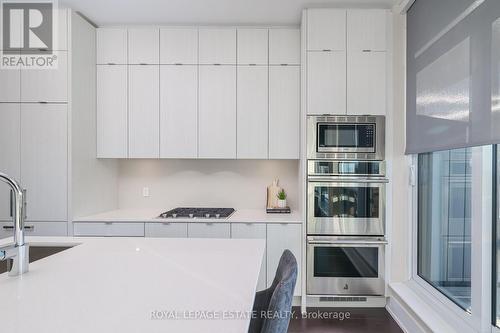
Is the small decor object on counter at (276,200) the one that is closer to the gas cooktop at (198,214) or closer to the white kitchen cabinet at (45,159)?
the gas cooktop at (198,214)

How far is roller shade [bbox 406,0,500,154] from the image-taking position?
60.8 inches

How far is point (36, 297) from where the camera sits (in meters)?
1.05

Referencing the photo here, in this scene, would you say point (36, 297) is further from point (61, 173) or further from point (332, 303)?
point (332, 303)

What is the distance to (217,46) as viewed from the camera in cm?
303

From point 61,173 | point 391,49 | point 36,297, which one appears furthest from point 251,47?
point 36,297

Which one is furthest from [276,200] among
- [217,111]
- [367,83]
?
[367,83]

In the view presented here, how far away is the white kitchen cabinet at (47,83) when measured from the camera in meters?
2.71

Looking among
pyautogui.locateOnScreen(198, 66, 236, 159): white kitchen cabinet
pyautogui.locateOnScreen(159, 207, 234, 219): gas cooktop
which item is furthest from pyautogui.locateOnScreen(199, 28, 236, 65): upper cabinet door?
pyautogui.locateOnScreen(159, 207, 234, 219): gas cooktop

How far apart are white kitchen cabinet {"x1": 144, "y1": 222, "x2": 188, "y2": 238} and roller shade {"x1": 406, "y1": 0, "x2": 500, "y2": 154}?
2.17 meters

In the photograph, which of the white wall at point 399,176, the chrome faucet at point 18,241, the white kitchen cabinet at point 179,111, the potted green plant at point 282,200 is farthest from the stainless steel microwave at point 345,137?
the chrome faucet at point 18,241

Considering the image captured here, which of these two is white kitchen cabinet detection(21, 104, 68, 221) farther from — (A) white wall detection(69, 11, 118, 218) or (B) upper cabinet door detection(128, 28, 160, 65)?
(B) upper cabinet door detection(128, 28, 160, 65)

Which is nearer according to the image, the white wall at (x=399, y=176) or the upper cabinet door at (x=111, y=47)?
the white wall at (x=399, y=176)

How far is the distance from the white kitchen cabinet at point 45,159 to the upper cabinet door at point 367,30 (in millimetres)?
2757

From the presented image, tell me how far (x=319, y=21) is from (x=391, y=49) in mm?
725
